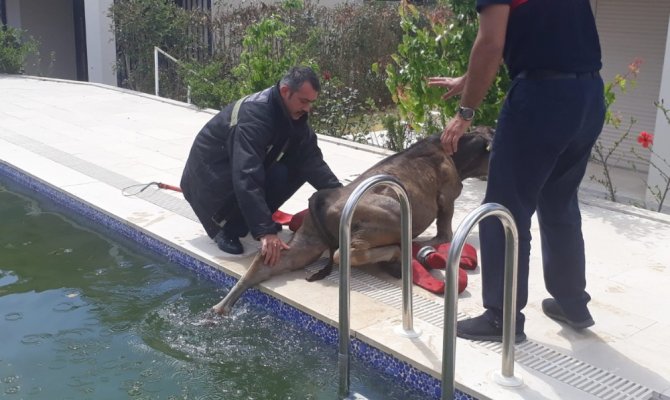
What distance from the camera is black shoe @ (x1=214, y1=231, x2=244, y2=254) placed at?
5.76 metres

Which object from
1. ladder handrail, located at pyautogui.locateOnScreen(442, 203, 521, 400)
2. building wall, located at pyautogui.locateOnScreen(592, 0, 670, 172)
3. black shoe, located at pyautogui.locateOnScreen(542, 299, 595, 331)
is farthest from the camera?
building wall, located at pyautogui.locateOnScreen(592, 0, 670, 172)

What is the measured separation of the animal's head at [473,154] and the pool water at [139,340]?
6.10 feet

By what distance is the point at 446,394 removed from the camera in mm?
3461

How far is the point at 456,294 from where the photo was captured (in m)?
3.30

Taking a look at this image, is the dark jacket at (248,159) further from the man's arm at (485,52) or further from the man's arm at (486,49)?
the man's arm at (486,49)

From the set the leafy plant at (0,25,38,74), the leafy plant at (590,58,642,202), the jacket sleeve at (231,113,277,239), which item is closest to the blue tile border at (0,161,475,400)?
the jacket sleeve at (231,113,277,239)

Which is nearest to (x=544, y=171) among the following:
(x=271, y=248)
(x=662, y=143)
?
(x=271, y=248)

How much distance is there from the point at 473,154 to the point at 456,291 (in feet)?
8.85

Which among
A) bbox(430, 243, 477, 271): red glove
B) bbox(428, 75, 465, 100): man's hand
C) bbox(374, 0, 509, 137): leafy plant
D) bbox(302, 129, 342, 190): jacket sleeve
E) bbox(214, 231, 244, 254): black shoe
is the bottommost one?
bbox(214, 231, 244, 254): black shoe

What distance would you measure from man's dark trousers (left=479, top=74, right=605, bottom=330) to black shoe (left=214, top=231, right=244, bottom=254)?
2.20m

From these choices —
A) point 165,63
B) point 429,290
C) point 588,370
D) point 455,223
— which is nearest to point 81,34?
point 165,63

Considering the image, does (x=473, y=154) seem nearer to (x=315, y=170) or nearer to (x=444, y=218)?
(x=444, y=218)

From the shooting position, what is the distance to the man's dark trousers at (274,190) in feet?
18.7

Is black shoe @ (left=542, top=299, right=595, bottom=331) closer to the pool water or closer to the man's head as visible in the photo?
the pool water
